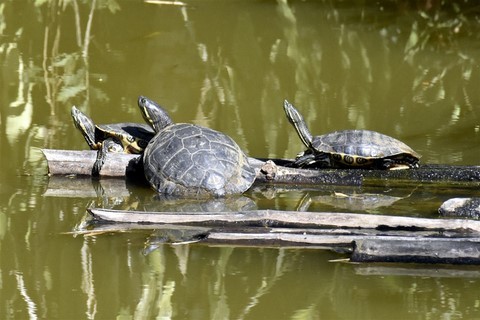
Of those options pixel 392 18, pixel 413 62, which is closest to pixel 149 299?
pixel 413 62

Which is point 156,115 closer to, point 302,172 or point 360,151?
point 302,172

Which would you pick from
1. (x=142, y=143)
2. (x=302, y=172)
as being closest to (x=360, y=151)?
(x=302, y=172)

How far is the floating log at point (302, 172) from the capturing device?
714cm

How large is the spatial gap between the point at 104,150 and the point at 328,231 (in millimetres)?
2389

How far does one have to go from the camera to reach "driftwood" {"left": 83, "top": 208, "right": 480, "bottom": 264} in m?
5.46

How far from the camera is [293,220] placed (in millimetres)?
5910

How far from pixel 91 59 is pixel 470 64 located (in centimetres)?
435

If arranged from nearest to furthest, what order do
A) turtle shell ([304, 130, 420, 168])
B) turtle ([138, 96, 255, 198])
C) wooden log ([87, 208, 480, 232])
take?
wooden log ([87, 208, 480, 232]) → turtle ([138, 96, 255, 198]) → turtle shell ([304, 130, 420, 168])

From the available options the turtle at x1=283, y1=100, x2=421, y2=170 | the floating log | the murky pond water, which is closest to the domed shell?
the turtle at x1=283, y1=100, x2=421, y2=170

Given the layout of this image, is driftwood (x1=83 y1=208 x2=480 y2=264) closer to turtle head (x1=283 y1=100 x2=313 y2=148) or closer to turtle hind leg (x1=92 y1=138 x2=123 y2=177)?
turtle hind leg (x1=92 y1=138 x2=123 y2=177)

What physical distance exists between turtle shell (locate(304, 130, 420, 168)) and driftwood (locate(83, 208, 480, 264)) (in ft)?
5.11

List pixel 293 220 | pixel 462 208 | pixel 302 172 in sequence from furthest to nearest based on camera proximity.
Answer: pixel 302 172
pixel 462 208
pixel 293 220

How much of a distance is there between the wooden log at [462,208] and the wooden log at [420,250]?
102 centimetres

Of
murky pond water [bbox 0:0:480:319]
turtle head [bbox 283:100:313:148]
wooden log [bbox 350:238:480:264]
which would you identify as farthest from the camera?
turtle head [bbox 283:100:313:148]
